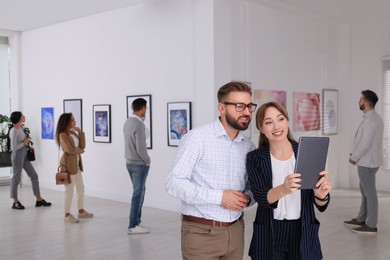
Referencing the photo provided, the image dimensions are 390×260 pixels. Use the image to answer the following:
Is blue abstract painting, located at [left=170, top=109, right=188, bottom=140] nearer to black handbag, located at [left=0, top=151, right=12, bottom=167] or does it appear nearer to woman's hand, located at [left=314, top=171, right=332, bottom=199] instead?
black handbag, located at [left=0, top=151, right=12, bottom=167]

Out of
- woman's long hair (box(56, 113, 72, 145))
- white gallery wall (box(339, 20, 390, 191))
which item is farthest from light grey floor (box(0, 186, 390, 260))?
white gallery wall (box(339, 20, 390, 191))

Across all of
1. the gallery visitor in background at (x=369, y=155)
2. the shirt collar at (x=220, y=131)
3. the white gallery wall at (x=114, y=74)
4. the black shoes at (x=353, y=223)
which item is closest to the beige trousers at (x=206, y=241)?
the shirt collar at (x=220, y=131)

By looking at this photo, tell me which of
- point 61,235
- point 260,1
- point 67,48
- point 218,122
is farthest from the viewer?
point 67,48

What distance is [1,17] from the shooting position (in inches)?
396

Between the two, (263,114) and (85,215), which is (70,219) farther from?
(263,114)

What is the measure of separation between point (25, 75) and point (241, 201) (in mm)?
10296

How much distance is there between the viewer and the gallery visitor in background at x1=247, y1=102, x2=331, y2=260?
2676mm

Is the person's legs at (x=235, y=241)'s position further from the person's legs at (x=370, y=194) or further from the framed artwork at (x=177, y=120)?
the framed artwork at (x=177, y=120)

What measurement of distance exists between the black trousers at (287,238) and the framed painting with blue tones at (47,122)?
8951mm

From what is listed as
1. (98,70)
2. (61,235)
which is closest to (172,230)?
(61,235)

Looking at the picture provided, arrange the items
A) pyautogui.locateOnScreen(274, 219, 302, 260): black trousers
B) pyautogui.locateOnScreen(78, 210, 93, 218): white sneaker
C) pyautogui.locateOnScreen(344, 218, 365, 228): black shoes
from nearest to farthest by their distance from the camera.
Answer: pyautogui.locateOnScreen(274, 219, 302, 260): black trousers < pyautogui.locateOnScreen(344, 218, 365, 228): black shoes < pyautogui.locateOnScreen(78, 210, 93, 218): white sneaker

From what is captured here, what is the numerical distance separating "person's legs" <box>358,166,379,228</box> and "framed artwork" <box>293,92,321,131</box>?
2.92 metres

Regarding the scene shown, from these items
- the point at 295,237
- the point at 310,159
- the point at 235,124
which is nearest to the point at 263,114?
the point at 235,124

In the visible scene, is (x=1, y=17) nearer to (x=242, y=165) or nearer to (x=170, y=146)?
(x=170, y=146)
